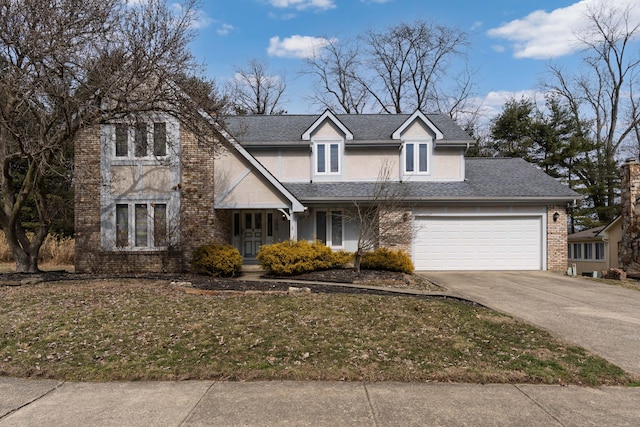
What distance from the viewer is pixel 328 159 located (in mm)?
18422

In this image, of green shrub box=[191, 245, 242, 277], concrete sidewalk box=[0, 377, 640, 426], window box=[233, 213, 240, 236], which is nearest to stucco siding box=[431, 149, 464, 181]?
window box=[233, 213, 240, 236]

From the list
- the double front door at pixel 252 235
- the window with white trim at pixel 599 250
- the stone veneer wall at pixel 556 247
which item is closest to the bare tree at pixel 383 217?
the double front door at pixel 252 235

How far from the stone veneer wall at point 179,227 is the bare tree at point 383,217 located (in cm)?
504

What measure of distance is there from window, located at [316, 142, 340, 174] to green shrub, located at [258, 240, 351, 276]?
5.11 metres

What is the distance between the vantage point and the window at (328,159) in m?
18.4

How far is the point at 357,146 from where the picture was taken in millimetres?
18391

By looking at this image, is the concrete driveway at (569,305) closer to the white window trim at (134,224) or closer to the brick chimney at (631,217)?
the brick chimney at (631,217)

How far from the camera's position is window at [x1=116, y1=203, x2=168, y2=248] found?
14.8 meters

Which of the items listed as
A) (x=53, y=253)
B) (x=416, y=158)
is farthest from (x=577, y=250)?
(x=53, y=253)

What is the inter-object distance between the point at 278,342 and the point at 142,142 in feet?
35.5

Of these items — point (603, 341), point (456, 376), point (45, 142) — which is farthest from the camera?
point (45, 142)

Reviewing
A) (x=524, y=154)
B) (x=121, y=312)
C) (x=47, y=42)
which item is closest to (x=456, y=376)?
(x=121, y=312)

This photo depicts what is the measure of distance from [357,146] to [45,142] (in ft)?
36.7

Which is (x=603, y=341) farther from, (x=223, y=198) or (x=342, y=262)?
(x=223, y=198)
